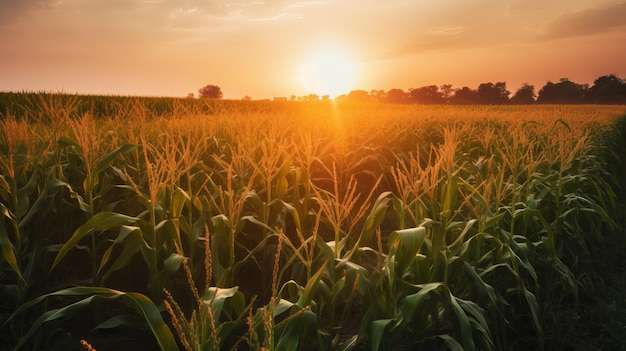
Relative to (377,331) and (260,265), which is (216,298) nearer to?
(377,331)

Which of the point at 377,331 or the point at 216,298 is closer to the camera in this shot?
the point at 216,298

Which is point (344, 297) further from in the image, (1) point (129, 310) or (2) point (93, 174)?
(2) point (93, 174)

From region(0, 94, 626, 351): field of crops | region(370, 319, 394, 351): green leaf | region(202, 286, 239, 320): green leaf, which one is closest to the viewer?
region(202, 286, 239, 320): green leaf

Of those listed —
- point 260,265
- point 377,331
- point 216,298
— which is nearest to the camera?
point 216,298

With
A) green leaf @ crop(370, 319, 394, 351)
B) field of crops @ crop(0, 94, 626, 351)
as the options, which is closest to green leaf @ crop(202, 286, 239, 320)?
field of crops @ crop(0, 94, 626, 351)

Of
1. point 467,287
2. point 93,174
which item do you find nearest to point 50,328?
point 93,174

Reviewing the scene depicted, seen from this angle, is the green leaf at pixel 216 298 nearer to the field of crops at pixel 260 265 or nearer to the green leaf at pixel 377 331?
the field of crops at pixel 260 265

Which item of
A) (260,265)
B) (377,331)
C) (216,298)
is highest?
(216,298)

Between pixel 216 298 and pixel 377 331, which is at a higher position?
pixel 216 298

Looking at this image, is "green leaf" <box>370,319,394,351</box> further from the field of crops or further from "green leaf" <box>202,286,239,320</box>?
"green leaf" <box>202,286,239,320</box>

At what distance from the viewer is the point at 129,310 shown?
2.83 meters

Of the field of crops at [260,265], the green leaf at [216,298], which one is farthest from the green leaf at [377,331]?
the green leaf at [216,298]

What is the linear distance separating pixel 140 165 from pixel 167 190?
4.01ft

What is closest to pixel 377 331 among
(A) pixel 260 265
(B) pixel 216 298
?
(B) pixel 216 298
